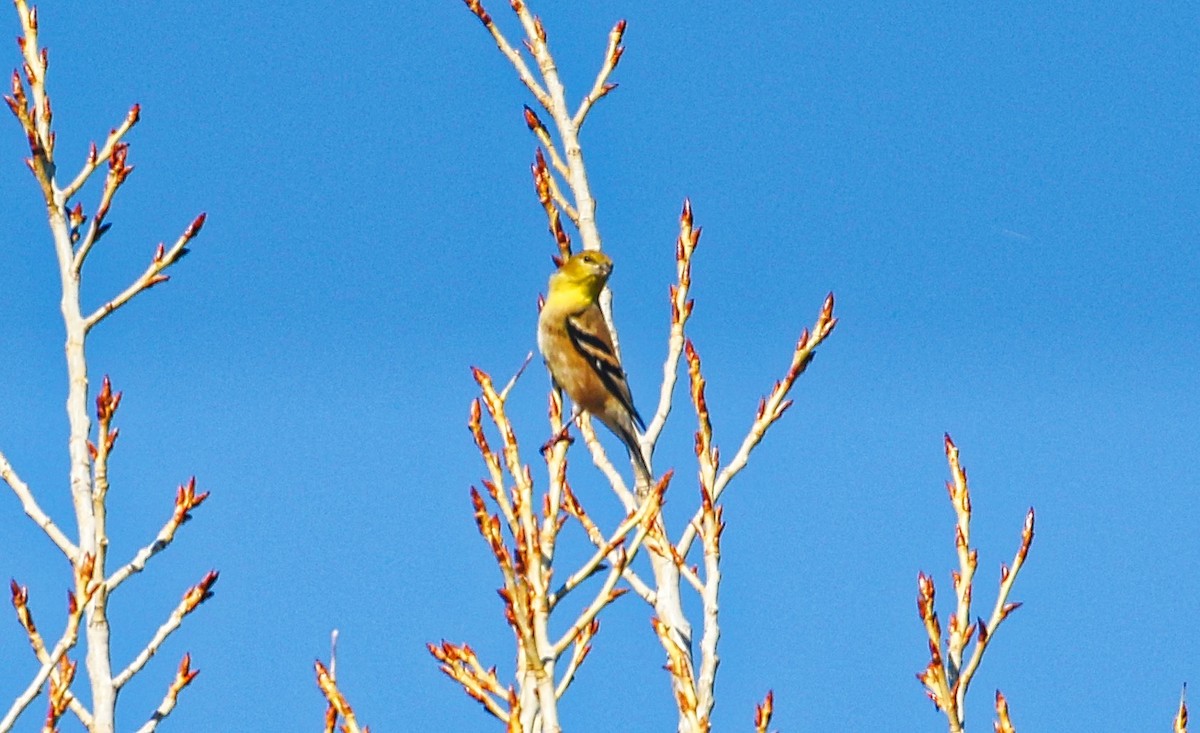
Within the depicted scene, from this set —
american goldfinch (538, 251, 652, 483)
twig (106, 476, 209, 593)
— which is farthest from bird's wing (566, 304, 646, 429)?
twig (106, 476, 209, 593)

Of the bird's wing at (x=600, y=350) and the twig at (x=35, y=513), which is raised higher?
the bird's wing at (x=600, y=350)

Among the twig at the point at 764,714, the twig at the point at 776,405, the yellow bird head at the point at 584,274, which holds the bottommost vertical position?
the twig at the point at 764,714

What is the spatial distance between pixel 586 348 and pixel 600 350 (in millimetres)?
129

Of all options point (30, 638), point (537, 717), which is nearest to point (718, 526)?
point (537, 717)

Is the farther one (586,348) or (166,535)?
(586,348)

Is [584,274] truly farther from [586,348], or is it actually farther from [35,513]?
[35,513]

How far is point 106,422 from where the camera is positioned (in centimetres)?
623

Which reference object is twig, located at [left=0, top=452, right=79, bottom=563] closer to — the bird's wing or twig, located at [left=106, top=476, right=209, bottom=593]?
twig, located at [left=106, top=476, right=209, bottom=593]

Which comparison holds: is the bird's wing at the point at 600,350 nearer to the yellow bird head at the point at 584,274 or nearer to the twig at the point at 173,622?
the yellow bird head at the point at 584,274

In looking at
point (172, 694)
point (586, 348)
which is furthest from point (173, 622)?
point (586, 348)

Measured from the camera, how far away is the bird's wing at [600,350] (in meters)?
8.59

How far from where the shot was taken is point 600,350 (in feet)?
28.9

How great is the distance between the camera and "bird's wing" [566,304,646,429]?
8586 mm

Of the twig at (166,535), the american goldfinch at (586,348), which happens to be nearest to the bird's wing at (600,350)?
the american goldfinch at (586,348)
